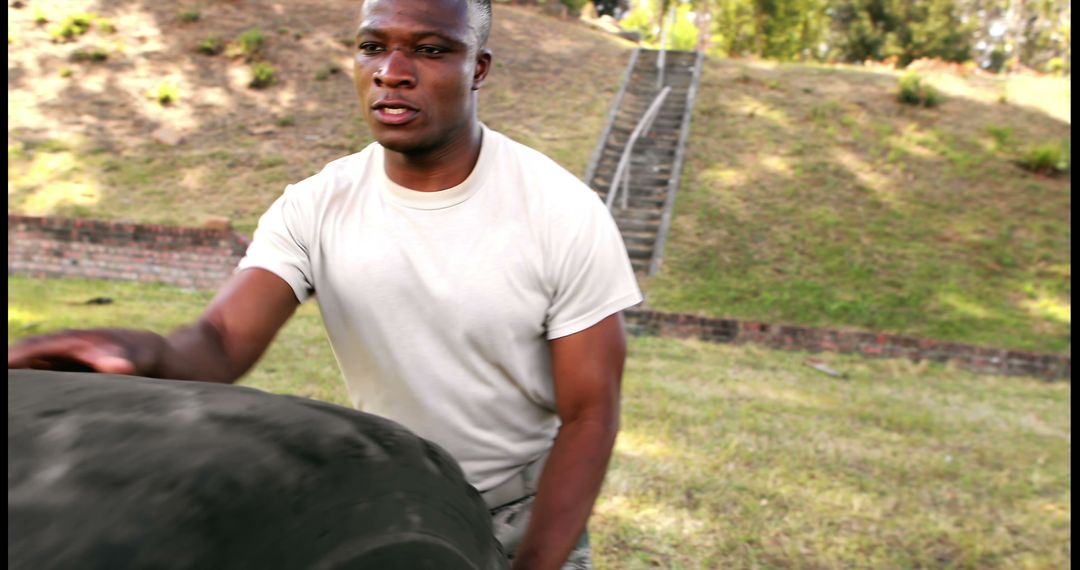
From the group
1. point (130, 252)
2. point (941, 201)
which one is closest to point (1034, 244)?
point (941, 201)

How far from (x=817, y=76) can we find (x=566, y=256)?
1754cm

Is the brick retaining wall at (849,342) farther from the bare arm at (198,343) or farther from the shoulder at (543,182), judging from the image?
the bare arm at (198,343)

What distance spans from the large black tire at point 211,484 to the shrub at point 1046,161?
1496cm

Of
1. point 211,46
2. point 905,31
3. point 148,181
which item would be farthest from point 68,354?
point 905,31

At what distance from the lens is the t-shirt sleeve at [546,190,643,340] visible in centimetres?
169

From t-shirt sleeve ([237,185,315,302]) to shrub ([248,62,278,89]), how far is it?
594 inches

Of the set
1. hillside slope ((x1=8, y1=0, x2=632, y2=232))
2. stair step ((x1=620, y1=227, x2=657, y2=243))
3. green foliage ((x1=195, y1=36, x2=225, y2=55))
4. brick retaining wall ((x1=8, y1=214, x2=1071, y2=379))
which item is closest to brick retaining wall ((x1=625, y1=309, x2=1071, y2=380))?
stair step ((x1=620, y1=227, x2=657, y2=243))

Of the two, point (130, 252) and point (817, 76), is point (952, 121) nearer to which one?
point (817, 76)

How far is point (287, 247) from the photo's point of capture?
178 cm

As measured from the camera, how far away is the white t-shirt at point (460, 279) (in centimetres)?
170

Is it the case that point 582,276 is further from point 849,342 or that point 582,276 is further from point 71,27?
point 71,27

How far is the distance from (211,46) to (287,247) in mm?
16100

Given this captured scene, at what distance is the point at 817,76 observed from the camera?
18.0 metres

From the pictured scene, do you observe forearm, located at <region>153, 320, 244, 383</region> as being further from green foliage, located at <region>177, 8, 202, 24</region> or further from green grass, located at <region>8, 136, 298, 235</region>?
green foliage, located at <region>177, 8, 202, 24</region>
